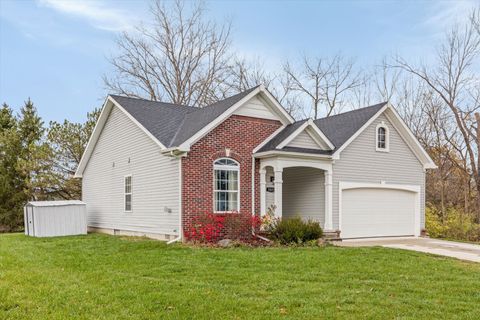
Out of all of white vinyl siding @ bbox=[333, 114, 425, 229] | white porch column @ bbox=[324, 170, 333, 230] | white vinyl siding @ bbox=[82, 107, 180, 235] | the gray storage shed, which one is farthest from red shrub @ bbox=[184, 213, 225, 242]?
the gray storage shed

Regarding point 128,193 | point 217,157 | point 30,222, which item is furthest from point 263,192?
point 30,222

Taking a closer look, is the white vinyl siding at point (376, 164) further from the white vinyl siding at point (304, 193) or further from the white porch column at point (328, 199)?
the white vinyl siding at point (304, 193)

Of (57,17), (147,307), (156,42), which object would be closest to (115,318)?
(147,307)

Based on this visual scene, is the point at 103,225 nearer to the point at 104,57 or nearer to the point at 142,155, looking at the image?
the point at 142,155

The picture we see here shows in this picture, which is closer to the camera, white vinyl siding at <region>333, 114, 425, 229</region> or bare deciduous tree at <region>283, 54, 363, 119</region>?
white vinyl siding at <region>333, 114, 425, 229</region>

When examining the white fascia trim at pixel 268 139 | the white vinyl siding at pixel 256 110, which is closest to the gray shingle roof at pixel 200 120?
the white vinyl siding at pixel 256 110

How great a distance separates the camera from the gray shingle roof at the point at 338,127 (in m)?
15.5

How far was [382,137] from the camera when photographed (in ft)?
59.6

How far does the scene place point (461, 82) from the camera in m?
26.1

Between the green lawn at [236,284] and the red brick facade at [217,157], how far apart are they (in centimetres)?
238

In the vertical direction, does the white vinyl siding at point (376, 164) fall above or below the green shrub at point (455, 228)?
above

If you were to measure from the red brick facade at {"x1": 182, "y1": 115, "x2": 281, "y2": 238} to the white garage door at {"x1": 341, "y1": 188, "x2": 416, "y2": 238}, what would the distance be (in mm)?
3870

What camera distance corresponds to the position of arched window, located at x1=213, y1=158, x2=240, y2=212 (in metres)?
14.8

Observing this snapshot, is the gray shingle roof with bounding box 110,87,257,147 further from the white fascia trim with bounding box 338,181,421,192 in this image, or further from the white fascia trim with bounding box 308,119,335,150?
the white fascia trim with bounding box 338,181,421,192
